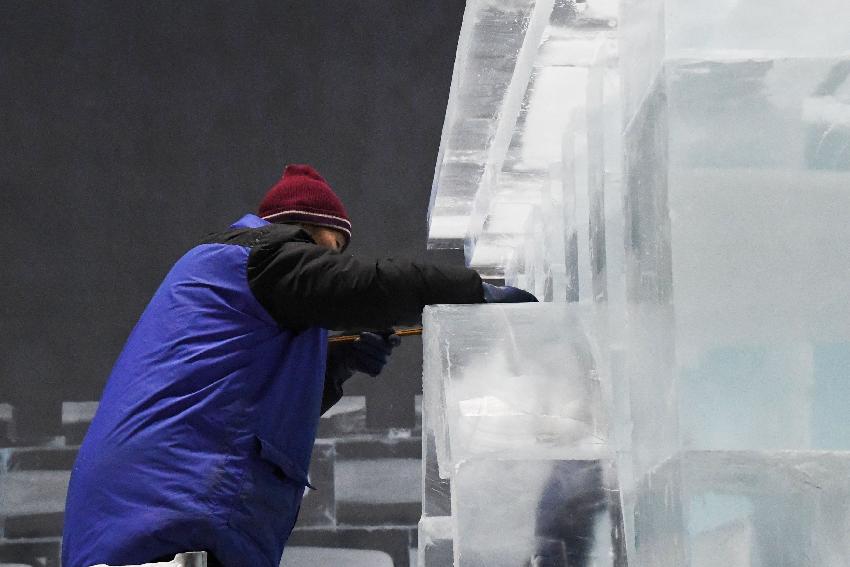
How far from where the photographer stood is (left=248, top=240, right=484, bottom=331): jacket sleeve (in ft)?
4.82

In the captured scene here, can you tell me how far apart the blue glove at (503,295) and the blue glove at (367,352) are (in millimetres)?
635

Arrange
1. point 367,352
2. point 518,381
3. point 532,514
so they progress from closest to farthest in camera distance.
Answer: point 532,514, point 518,381, point 367,352

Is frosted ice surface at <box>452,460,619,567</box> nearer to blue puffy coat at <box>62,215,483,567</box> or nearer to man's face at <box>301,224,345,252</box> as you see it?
blue puffy coat at <box>62,215,483,567</box>

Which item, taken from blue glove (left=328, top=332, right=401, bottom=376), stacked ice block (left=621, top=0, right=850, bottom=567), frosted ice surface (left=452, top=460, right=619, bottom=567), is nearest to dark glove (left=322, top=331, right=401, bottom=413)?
blue glove (left=328, top=332, right=401, bottom=376)

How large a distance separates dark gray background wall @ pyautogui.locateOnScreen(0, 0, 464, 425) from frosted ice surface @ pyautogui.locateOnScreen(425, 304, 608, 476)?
2.08 meters

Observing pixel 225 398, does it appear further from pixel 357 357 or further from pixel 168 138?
pixel 168 138

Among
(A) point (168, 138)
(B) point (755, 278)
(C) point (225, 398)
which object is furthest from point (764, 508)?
(A) point (168, 138)

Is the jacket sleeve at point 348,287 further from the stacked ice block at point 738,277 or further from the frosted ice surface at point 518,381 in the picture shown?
the stacked ice block at point 738,277

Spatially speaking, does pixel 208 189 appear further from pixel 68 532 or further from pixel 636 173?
pixel 636 173

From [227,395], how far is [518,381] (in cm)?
44

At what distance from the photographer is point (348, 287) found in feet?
4.92

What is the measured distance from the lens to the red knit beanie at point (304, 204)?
6.42ft

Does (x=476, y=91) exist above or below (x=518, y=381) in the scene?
above

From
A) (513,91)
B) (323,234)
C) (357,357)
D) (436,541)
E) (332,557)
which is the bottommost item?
(332,557)
